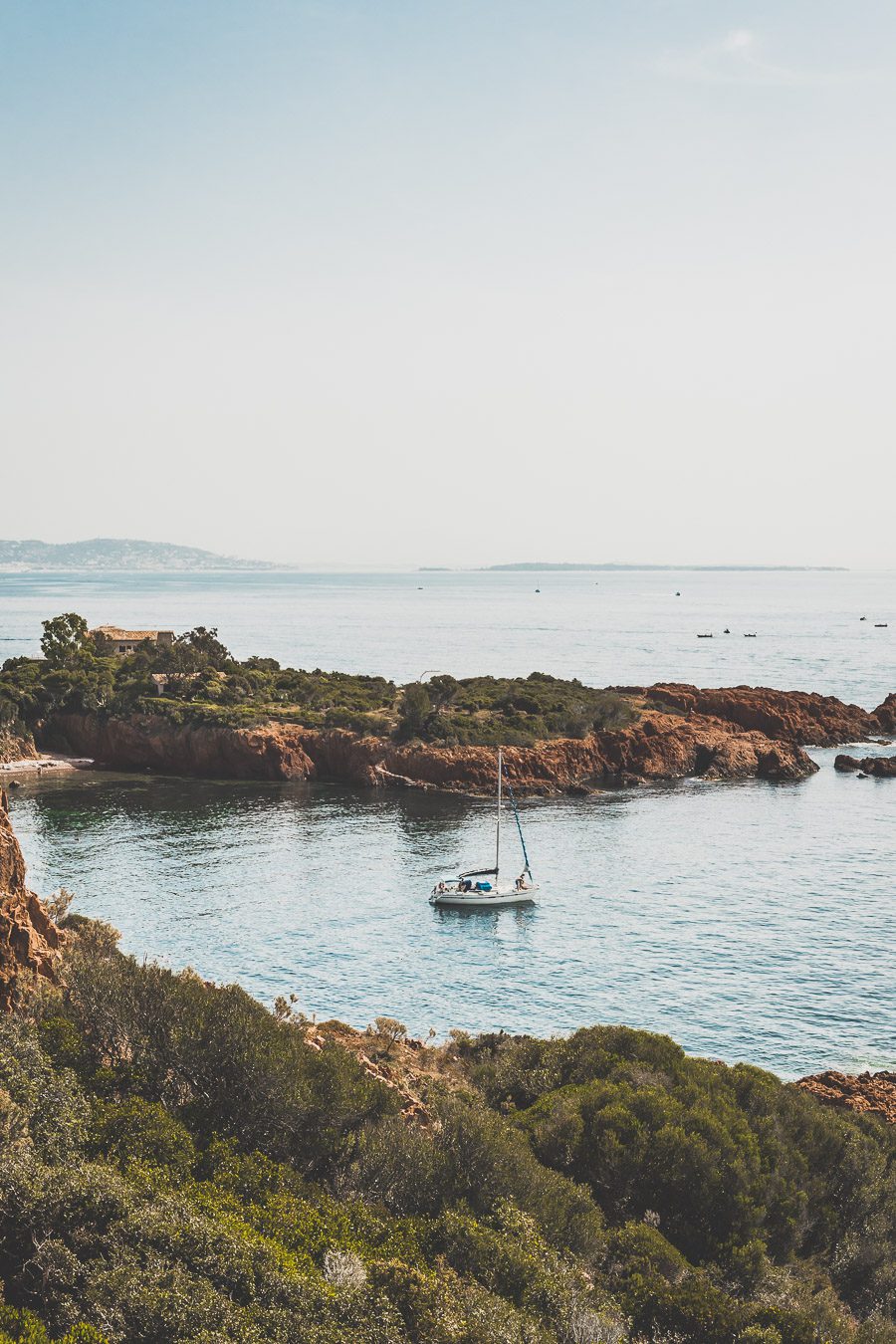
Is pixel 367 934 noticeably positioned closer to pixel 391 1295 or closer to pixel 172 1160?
pixel 172 1160

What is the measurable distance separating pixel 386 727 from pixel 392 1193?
56225 mm

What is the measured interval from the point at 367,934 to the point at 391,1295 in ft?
92.7

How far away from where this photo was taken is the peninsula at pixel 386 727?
7019 cm

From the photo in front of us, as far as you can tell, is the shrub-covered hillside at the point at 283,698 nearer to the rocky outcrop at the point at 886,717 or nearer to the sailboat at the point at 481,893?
the sailboat at the point at 481,893

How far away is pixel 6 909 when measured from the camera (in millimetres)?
20344

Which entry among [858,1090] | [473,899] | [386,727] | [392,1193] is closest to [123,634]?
[386,727]

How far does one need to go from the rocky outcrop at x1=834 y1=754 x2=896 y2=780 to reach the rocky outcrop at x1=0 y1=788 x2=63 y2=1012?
210 ft

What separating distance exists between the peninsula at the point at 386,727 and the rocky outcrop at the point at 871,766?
3.25m

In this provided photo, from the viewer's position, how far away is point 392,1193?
1628 cm

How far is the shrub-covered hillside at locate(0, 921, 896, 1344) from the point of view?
12227 millimetres

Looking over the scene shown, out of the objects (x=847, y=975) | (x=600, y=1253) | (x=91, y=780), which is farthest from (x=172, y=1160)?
(x=91, y=780)

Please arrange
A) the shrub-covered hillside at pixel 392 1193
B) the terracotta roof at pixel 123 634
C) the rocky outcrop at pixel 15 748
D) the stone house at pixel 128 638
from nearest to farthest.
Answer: the shrub-covered hillside at pixel 392 1193
the rocky outcrop at pixel 15 748
the stone house at pixel 128 638
the terracotta roof at pixel 123 634

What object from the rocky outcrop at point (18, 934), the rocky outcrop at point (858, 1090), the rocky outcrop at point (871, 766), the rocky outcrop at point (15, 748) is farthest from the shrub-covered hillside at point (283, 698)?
the rocky outcrop at point (18, 934)

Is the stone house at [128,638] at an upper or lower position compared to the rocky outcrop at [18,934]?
upper
